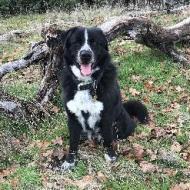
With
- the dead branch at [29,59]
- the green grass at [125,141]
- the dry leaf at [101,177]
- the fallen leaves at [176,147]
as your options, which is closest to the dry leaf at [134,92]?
the green grass at [125,141]

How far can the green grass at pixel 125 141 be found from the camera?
17.6ft

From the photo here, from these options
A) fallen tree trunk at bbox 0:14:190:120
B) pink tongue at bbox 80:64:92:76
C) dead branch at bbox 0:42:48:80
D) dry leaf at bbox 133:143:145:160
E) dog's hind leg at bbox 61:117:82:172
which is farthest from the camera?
dead branch at bbox 0:42:48:80

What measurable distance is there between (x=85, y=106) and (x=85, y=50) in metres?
0.69

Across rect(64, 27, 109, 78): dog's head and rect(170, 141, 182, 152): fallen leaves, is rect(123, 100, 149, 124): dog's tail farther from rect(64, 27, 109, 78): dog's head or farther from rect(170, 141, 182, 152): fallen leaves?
rect(64, 27, 109, 78): dog's head

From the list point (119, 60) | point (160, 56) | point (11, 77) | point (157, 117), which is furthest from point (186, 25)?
point (11, 77)

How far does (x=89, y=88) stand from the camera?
5.46 m

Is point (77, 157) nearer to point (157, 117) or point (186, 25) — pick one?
point (157, 117)

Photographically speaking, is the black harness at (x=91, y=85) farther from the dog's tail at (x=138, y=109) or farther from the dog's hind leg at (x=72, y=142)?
the dog's tail at (x=138, y=109)

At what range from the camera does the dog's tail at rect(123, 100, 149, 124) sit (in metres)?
6.63

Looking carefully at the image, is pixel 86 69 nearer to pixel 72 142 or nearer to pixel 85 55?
pixel 85 55

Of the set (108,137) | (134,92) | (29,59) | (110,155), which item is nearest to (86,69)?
(108,137)

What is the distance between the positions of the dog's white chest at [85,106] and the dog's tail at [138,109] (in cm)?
126

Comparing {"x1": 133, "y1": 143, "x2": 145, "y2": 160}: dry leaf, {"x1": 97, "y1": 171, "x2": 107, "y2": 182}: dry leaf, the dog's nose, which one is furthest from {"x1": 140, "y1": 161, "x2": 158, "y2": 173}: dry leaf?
the dog's nose

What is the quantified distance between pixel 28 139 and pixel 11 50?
4.30m
